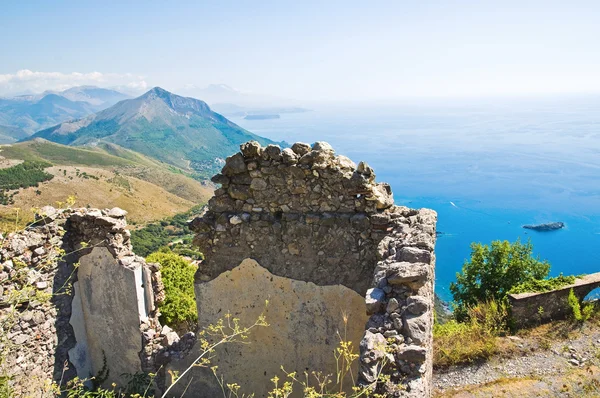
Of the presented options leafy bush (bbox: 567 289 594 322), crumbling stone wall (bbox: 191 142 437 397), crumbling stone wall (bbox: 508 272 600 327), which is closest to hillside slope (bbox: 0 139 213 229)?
crumbling stone wall (bbox: 191 142 437 397)

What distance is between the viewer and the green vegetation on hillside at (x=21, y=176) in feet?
201

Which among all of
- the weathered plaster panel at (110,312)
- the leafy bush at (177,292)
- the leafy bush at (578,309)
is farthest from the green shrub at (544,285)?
the leafy bush at (177,292)

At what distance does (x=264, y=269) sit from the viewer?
5.84 meters

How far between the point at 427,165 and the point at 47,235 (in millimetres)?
104590

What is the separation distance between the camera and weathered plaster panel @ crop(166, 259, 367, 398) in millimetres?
5578

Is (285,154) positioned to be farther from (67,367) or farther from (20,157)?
(20,157)

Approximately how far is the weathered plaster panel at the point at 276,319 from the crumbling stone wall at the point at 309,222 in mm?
135

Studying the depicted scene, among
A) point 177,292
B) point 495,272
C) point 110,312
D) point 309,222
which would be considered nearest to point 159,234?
point 177,292

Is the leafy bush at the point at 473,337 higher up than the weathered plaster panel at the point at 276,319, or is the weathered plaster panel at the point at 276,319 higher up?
the weathered plaster panel at the point at 276,319

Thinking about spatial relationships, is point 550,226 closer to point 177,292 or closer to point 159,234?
point 159,234

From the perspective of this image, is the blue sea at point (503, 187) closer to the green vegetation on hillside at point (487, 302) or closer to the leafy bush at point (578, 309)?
the green vegetation on hillside at point (487, 302)

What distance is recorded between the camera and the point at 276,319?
5898 millimetres

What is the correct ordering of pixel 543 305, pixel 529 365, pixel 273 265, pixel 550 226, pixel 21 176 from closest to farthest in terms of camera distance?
pixel 273 265, pixel 529 365, pixel 543 305, pixel 550 226, pixel 21 176

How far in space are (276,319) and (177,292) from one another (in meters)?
7.15
